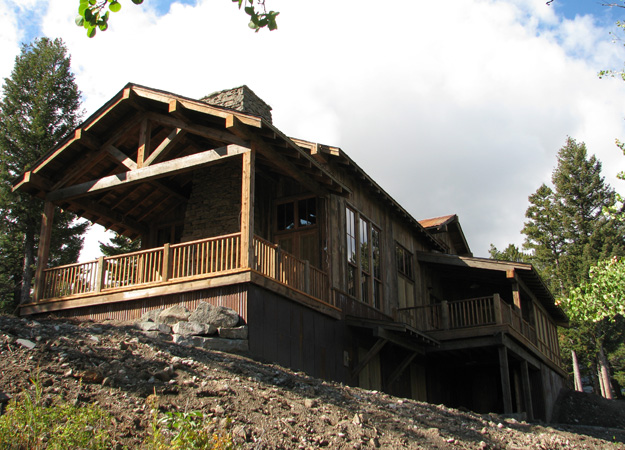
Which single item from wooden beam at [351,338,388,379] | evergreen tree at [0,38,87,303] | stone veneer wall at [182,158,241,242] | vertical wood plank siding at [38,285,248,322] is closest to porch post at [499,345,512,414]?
wooden beam at [351,338,388,379]

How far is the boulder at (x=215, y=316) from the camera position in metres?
12.4

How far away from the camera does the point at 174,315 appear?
13.0 meters

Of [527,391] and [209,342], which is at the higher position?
[209,342]

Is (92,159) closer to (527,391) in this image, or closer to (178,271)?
(178,271)

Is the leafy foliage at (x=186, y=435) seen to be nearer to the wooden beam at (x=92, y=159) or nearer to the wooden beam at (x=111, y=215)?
the wooden beam at (x=92, y=159)

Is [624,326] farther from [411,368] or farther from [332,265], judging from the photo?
[332,265]

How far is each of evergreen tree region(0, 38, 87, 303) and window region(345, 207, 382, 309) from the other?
13394mm

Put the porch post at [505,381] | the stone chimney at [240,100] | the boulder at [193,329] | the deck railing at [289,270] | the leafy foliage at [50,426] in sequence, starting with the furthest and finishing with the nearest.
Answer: the stone chimney at [240,100]
the porch post at [505,381]
the deck railing at [289,270]
the boulder at [193,329]
the leafy foliage at [50,426]

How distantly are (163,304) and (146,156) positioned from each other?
3.73m

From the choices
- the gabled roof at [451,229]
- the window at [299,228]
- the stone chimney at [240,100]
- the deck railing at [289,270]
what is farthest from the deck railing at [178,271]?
the gabled roof at [451,229]

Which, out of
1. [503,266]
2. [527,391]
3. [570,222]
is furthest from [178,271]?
[570,222]

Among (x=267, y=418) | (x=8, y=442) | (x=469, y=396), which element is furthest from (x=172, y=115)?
(x=469, y=396)

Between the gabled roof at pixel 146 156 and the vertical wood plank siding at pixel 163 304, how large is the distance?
9.28 feet

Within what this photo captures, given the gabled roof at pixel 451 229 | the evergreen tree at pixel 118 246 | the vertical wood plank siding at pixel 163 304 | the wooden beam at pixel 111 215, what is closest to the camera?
the vertical wood plank siding at pixel 163 304
